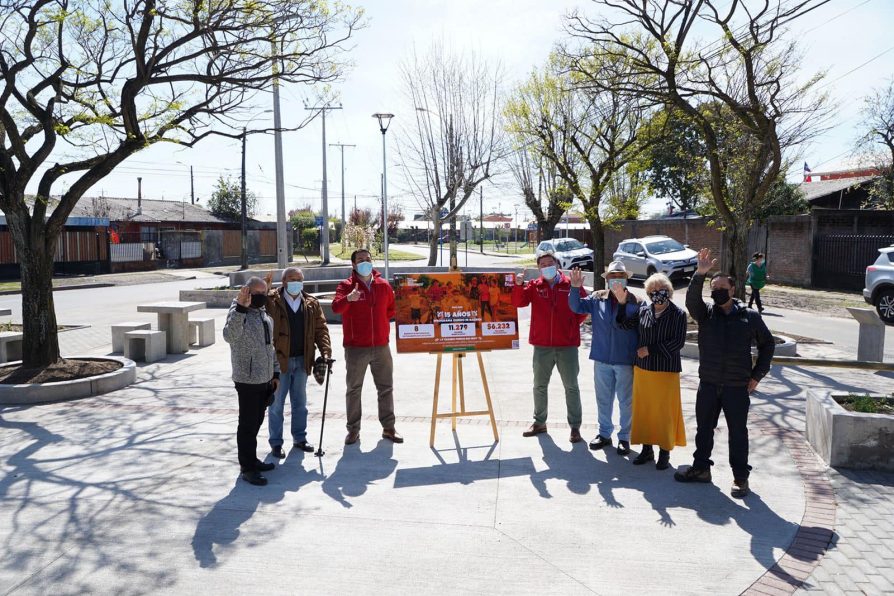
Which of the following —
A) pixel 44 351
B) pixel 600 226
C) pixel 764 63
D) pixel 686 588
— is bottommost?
pixel 686 588

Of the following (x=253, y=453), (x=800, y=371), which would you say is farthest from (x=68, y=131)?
(x=800, y=371)

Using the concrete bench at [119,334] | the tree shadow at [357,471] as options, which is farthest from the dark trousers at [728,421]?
the concrete bench at [119,334]

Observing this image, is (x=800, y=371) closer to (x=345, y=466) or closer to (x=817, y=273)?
(x=345, y=466)

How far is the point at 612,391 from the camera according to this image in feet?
21.7

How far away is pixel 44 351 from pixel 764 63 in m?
14.4

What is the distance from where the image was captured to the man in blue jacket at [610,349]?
6.30 m

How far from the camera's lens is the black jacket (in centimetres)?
546

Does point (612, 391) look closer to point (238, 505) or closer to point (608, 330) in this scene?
point (608, 330)

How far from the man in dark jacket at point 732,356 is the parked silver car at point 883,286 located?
39.9 ft

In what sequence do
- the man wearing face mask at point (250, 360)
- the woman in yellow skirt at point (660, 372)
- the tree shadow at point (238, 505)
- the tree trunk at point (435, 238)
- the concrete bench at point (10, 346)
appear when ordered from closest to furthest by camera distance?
the tree shadow at point (238, 505), the man wearing face mask at point (250, 360), the woman in yellow skirt at point (660, 372), the concrete bench at point (10, 346), the tree trunk at point (435, 238)

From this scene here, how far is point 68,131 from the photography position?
365 inches

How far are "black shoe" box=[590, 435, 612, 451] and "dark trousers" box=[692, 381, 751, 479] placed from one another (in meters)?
1.02

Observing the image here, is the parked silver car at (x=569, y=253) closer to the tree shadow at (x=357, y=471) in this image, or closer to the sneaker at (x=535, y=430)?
the sneaker at (x=535, y=430)

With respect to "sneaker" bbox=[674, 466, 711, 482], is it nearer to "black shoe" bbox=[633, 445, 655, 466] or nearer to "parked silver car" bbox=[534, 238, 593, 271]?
"black shoe" bbox=[633, 445, 655, 466]
